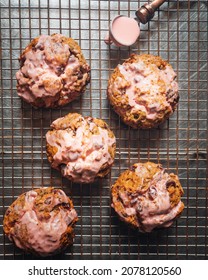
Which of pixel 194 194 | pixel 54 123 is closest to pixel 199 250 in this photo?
pixel 194 194

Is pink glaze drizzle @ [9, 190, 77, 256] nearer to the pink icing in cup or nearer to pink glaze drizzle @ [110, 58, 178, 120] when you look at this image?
pink glaze drizzle @ [110, 58, 178, 120]

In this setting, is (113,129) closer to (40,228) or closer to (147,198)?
(147,198)

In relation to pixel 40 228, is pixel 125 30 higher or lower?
higher

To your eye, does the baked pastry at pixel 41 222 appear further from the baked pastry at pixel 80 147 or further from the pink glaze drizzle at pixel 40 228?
the baked pastry at pixel 80 147

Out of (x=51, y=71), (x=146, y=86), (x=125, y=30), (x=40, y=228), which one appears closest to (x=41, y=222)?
(x=40, y=228)

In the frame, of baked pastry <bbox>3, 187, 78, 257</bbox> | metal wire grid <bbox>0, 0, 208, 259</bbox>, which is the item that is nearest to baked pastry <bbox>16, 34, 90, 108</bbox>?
metal wire grid <bbox>0, 0, 208, 259</bbox>

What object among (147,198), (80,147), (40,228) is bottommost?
(40,228)

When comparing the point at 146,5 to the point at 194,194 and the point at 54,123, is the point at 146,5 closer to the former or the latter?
the point at 54,123
